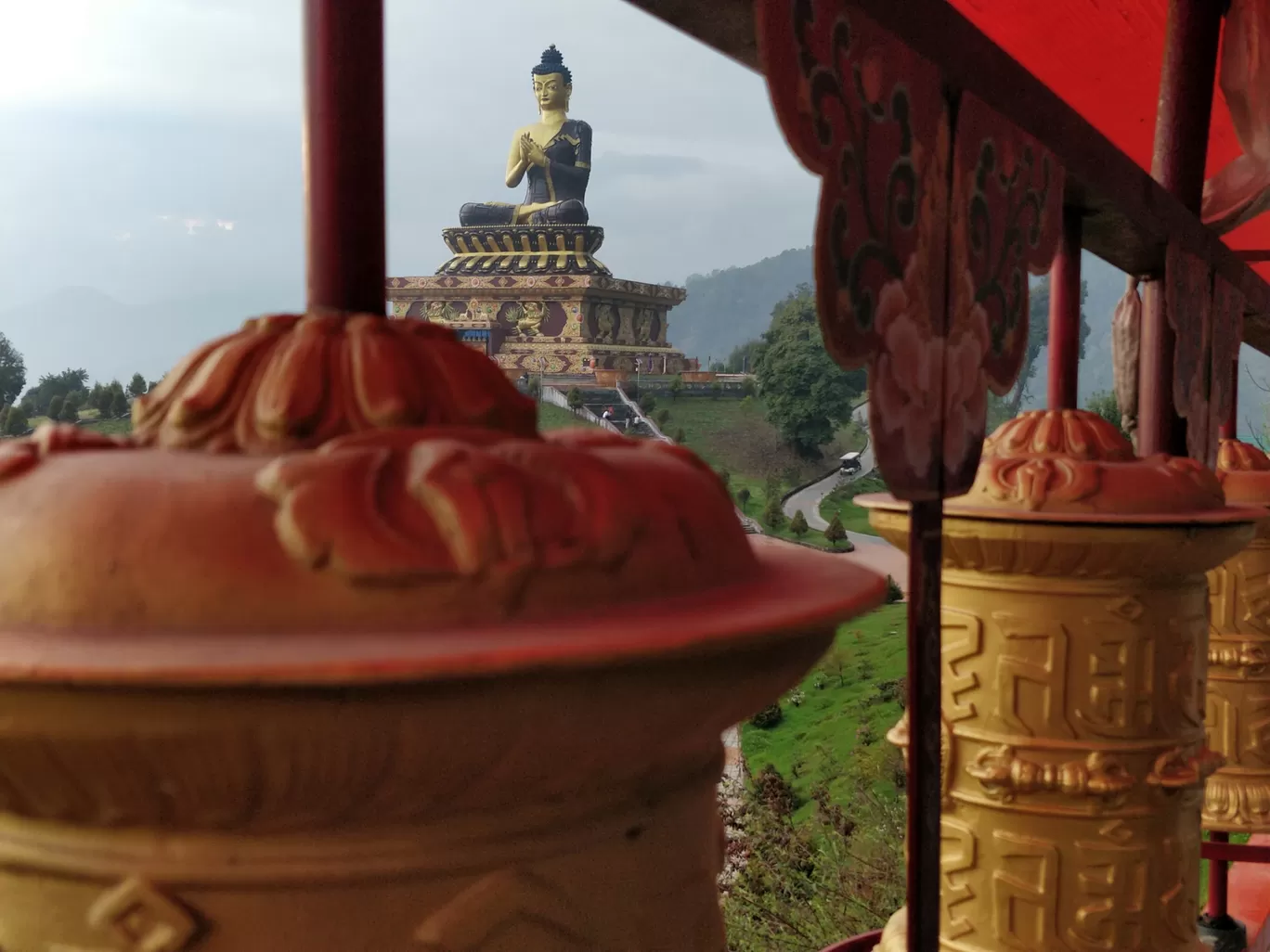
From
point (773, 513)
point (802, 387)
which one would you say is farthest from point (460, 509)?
point (802, 387)

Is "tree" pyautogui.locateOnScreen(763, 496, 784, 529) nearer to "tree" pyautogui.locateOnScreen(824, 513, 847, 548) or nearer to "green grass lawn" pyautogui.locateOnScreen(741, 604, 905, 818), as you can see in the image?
"tree" pyautogui.locateOnScreen(824, 513, 847, 548)

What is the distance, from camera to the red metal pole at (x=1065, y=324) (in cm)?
162

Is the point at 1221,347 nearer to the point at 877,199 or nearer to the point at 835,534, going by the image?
the point at 877,199

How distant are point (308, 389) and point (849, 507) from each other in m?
11.8

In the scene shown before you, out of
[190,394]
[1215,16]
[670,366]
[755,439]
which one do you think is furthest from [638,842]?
[670,366]

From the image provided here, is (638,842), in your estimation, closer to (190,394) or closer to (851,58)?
(190,394)

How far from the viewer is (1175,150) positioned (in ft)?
6.48

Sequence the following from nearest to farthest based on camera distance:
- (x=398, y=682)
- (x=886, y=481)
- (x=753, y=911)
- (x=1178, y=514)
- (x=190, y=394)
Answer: (x=398, y=682) < (x=190, y=394) < (x=886, y=481) < (x=1178, y=514) < (x=753, y=911)

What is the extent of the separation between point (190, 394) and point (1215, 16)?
2.16 meters

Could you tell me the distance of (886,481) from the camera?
97 centimetres

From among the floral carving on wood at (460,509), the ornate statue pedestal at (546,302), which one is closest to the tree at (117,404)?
the floral carving on wood at (460,509)

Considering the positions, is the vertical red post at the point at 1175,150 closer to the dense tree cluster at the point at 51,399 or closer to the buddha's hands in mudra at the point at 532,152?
the dense tree cluster at the point at 51,399

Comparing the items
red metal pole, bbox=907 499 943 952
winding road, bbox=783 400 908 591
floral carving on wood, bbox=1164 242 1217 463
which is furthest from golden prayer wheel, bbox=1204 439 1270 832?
winding road, bbox=783 400 908 591

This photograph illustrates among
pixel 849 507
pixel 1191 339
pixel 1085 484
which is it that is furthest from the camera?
pixel 849 507
